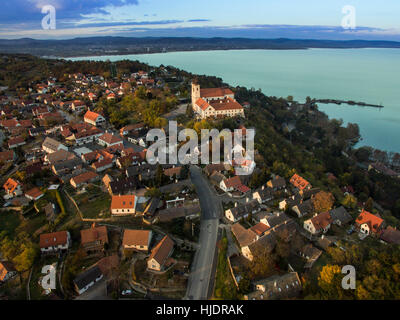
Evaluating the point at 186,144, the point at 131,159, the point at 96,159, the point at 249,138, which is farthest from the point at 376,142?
the point at 96,159

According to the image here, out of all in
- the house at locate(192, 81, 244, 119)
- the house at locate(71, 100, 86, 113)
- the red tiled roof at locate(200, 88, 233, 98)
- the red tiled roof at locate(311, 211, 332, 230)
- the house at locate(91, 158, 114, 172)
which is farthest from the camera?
the house at locate(71, 100, 86, 113)

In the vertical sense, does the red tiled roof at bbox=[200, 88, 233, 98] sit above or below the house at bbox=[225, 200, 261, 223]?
above

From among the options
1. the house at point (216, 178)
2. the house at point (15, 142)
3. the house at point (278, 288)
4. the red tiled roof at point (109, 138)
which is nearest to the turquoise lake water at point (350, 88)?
the house at point (216, 178)

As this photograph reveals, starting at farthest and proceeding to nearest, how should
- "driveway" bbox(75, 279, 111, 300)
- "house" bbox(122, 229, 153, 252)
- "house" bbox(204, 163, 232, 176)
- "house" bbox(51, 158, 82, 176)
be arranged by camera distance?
"house" bbox(204, 163, 232, 176) < "house" bbox(51, 158, 82, 176) < "house" bbox(122, 229, 153, 252) < "driveway" bbox(75, 279, 111, 300)

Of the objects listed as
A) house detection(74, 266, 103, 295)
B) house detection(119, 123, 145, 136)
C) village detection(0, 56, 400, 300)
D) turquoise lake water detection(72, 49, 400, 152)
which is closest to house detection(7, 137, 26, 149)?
village detection(0, 56, 400, 300)

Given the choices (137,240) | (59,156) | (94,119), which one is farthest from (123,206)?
(94,119)

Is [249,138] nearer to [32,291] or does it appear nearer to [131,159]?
[131,159]

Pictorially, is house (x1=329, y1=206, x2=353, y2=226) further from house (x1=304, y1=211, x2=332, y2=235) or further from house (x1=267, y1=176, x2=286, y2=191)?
house (x1=267, y1=176, x2=286, y2=191)
